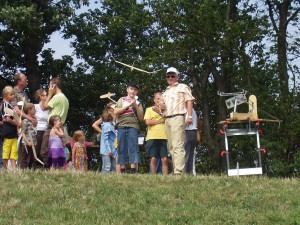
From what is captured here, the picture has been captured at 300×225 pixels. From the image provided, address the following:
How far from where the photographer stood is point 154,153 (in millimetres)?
14602

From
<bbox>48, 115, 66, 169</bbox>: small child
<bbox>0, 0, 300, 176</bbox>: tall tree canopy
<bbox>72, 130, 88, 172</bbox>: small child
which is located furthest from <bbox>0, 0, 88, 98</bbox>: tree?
<bbox>48, 115, 66, 169</bbox>: small child

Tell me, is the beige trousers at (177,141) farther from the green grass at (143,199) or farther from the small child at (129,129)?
the green grass at (143,199)

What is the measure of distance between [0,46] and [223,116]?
786 cm

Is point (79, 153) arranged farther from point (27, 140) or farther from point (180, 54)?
point (180, 54)

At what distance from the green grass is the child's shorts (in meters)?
1.74

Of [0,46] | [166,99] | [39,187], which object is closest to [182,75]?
[0,46]

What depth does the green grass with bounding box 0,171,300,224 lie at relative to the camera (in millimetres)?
9922

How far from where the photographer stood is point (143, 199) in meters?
10.7

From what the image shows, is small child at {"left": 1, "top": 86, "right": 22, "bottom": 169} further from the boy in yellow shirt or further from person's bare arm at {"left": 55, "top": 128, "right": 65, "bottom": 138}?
the boy in yellow shirt

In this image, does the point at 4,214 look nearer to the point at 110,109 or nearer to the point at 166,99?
the point at 166,99

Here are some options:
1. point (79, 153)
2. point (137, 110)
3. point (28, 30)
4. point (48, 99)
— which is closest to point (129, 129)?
point (137, 110)

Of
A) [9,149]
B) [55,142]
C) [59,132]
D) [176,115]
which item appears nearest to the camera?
[176,115]

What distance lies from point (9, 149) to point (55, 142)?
0.98 metres

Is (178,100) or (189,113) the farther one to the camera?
(178,100)
